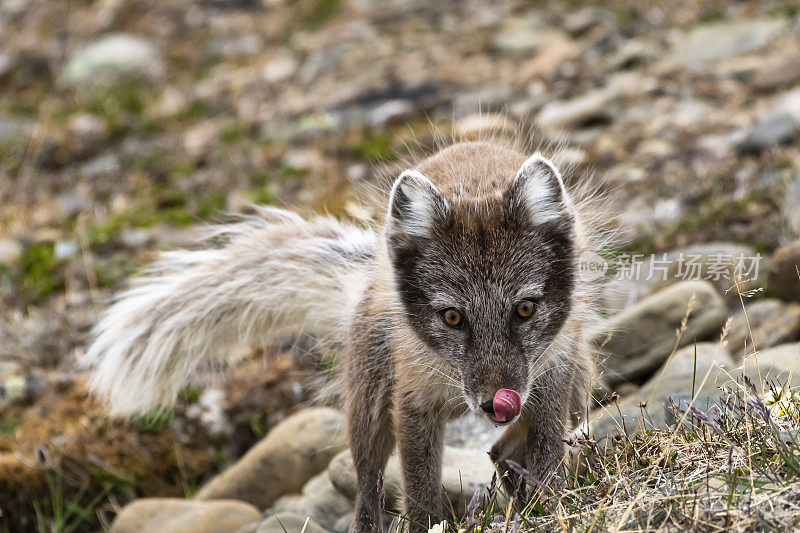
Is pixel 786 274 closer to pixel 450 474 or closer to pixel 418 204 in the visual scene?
pixel 450 474

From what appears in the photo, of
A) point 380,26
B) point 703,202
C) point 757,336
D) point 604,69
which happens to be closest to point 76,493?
point 757,336

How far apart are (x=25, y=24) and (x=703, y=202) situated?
33.6ft

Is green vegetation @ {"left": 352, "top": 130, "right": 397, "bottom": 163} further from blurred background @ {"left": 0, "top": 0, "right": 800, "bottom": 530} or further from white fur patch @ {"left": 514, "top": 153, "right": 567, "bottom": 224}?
white fur patch @ {"left": 514, "top": 153, "right": 567, "bottom": 224}

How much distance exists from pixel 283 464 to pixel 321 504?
0.47 metres

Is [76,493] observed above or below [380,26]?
below

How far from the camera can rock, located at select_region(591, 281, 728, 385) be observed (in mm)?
4844

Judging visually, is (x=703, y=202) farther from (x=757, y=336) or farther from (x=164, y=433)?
(x=164, y=433)

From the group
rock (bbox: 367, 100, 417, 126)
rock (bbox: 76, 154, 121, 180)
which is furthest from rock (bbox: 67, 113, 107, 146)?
rock (bbox: 367, 100, 417, 126)

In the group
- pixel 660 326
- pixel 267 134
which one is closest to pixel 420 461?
pixel 660 326

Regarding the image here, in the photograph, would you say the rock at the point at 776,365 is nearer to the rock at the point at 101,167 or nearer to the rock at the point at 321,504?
the rock at the point at 321,504

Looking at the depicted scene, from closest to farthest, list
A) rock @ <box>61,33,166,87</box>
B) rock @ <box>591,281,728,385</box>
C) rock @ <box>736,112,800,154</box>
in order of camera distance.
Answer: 1. rock @ <box>591,281,728,385</box>
2. rock @ <box>736,112,800,154</box>
3. rock @ <box>61,33,166,87</box>

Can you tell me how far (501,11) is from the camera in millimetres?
10695

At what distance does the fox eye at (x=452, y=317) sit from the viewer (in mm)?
3383

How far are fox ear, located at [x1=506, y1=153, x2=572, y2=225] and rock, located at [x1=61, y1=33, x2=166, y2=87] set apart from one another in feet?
28.4
